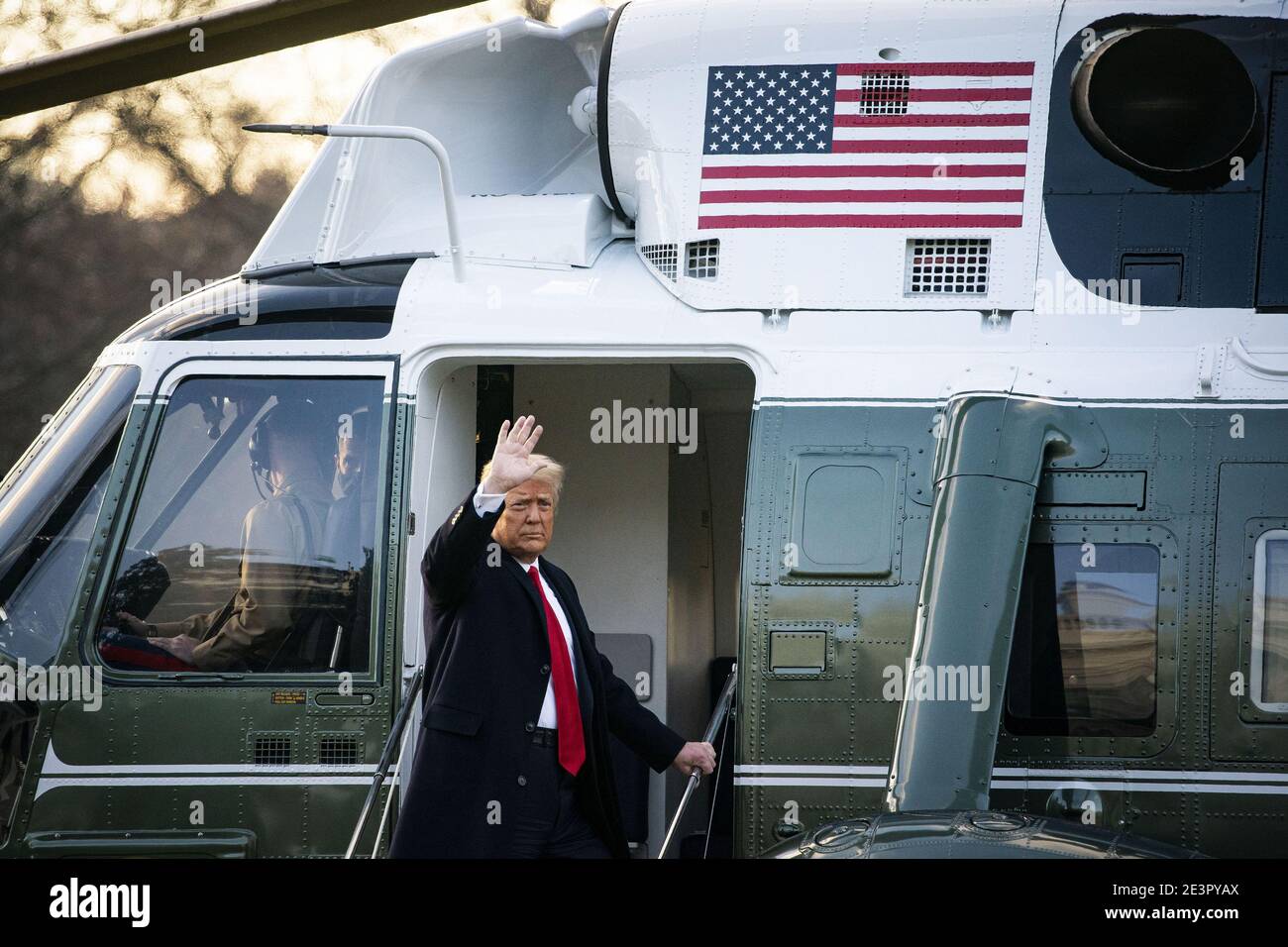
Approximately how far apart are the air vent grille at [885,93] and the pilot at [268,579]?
2284 millimetres

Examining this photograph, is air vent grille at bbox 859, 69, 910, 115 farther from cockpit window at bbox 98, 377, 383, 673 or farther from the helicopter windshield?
the helicopter windshield

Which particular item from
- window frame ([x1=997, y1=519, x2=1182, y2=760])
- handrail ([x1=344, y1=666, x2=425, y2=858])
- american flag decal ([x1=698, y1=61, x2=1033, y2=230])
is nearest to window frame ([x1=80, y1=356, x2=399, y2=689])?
handrail ([x1=344, y1=666, x2=425, y2=858])

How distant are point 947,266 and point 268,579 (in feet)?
8.63

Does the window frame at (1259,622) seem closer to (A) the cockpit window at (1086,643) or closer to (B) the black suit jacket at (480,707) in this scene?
(A) the cockpit window at (1086,643)

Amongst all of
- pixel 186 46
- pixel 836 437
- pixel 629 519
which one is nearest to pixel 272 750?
pixel 629 519

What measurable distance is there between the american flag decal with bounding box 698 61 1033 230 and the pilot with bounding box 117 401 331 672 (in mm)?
1709

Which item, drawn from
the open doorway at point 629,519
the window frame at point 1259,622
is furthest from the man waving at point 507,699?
the window frame at point 1259,622

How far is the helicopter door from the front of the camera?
5117mm

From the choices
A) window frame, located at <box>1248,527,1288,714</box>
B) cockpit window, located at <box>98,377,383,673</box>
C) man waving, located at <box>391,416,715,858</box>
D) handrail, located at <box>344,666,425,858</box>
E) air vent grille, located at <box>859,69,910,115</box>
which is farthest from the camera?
air vent grille, located at <box>859,69,910,115</box>

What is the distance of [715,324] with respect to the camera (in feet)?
17.6

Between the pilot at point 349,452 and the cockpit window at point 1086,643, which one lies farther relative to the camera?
the pilot at point 349,452

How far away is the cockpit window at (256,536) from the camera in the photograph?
17.2 ft
